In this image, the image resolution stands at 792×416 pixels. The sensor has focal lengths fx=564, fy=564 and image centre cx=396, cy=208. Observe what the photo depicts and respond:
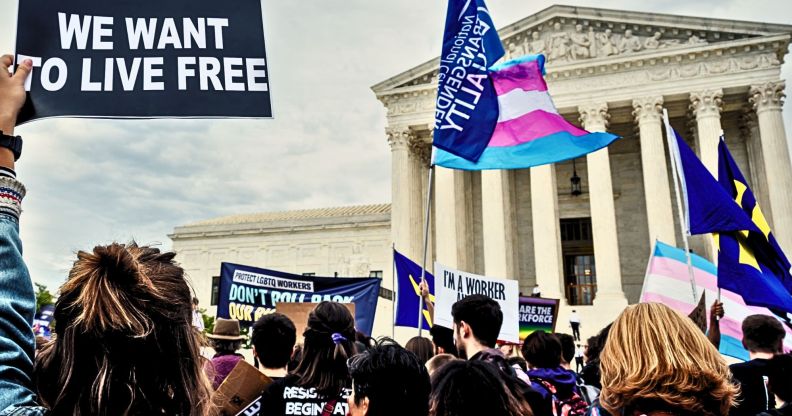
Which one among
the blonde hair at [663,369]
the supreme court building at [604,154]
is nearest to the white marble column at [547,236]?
the supreme court building at [604,154]

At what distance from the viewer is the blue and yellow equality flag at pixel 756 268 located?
690cm

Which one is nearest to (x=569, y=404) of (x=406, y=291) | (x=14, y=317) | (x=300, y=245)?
(x=14, y=317)

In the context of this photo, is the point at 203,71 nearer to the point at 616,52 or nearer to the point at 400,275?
the point at 400,275

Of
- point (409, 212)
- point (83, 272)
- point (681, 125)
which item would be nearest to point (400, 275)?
point (83, 272)

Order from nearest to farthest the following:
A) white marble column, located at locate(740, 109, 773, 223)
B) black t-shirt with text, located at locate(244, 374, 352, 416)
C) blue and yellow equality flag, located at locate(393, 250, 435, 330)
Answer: black t-shirt with text, located at locate(244, 374, 352, 416) → blue and yellow equality flag, located at locate(393, 250, 435, 330) → white marble column, located at locate(740, 109, 773, 223)

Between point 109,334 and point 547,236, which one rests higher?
point 547,236

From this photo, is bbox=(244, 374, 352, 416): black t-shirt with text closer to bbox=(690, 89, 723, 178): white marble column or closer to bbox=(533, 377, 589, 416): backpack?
bbox=(533, 377, 589, 416): backpack

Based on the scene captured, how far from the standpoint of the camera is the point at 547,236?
26547 millimetres

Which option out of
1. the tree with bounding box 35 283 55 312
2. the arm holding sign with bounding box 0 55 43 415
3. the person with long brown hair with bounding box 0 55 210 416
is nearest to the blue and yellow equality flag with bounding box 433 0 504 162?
the person with long brown hair with bounding box 0 55 210 416

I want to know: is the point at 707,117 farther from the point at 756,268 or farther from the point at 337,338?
the point at 337,338

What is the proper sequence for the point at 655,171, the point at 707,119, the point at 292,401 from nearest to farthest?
the point at 292,401
the point at 707,119
the point at 655,171

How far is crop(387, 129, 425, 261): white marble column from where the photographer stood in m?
29.4

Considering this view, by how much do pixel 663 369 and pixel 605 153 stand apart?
26446 millimetres

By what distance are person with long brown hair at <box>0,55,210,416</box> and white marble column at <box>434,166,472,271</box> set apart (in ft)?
86.8
